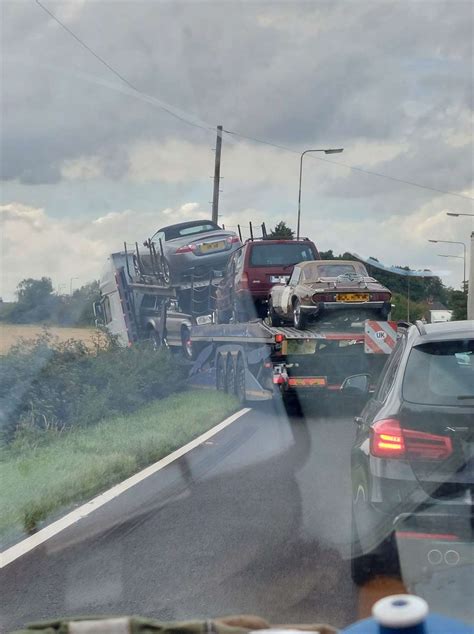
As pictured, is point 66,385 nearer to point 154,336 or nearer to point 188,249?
point 188,249

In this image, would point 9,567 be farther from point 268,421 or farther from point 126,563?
point 268,421

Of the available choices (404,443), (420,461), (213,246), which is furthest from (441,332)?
(213,246)

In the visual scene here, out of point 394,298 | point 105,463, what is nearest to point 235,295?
point 394,298

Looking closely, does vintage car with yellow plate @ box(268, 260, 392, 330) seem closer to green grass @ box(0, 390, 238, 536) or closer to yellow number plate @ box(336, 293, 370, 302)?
yellow number plate @ box(336, 293, 370, 302)

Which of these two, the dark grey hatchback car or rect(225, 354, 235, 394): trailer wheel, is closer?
the dark grey hatchback car

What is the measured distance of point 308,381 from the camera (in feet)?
59.8

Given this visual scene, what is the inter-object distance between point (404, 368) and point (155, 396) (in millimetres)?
14746

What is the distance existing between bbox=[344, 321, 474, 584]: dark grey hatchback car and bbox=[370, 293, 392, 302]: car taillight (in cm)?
1271

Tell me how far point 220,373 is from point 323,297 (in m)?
3.81

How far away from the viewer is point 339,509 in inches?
337

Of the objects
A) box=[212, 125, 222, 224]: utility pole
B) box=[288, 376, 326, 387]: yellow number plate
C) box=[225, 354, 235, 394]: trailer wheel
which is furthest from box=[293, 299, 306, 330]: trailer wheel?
box=[212, 125, 222, 224]: utility pole

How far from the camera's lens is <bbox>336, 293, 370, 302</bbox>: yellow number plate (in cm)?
1869

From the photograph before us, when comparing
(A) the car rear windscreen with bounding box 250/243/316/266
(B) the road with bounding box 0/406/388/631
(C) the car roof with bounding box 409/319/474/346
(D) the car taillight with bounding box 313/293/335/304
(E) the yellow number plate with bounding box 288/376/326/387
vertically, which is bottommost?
(B) the road with bounding box 0/406/388/631

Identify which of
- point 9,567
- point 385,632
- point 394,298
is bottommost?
point 9,567
